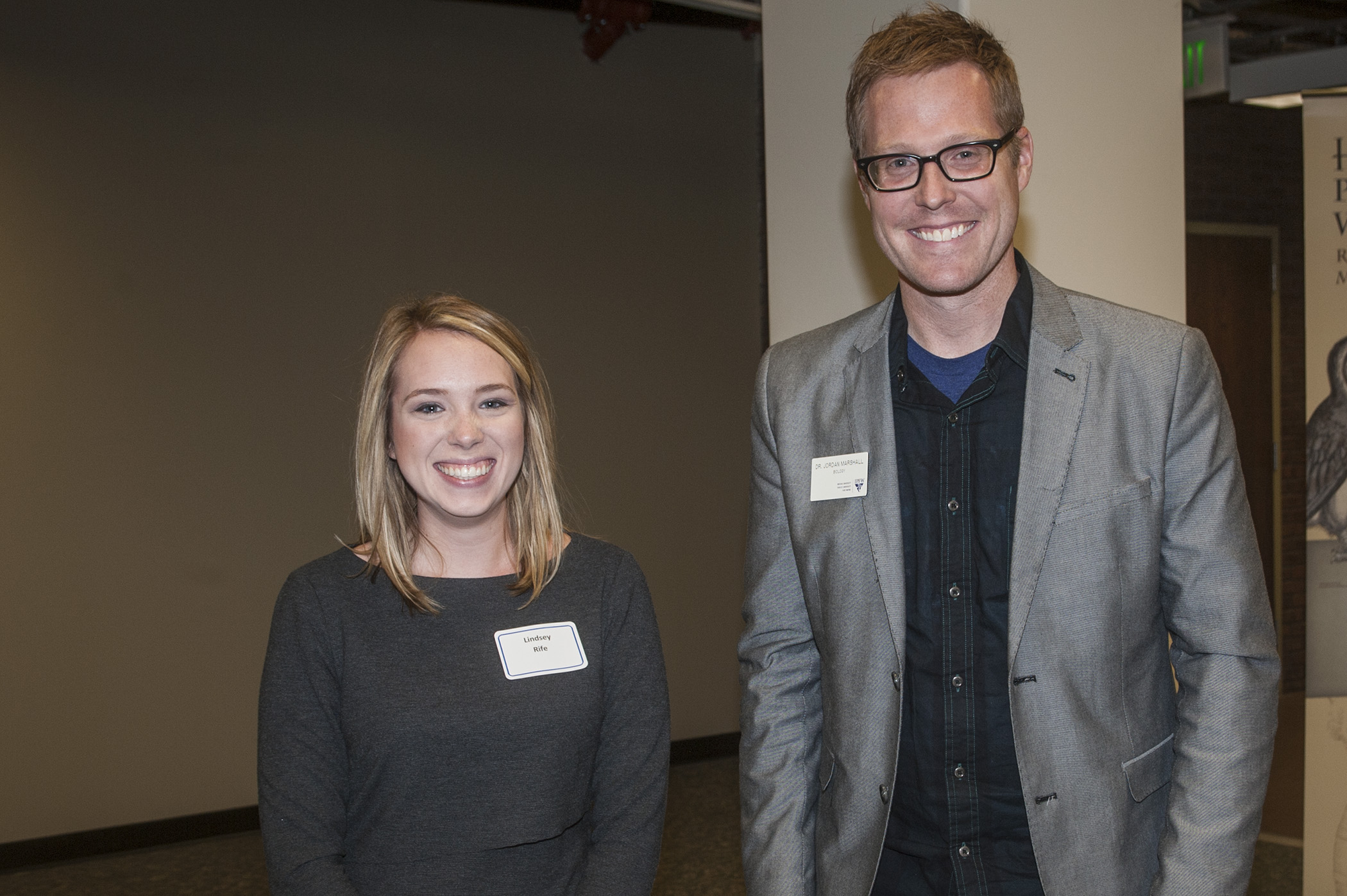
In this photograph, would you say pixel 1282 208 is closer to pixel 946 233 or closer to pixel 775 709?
pixel 946 233

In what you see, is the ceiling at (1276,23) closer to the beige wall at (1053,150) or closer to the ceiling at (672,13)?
the beige wall at (1053,150)

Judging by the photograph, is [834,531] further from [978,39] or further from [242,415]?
[242,415]

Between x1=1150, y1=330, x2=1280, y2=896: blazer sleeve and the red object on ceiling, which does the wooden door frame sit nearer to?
the red object on ceiling

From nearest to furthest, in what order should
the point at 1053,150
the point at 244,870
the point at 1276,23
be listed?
A: the point at 1053,150
the point at 244,870
the point at 1276,23

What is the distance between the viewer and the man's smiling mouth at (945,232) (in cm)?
159

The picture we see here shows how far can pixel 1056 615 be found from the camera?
154 centimetres

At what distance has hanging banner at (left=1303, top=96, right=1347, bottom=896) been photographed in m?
3.45

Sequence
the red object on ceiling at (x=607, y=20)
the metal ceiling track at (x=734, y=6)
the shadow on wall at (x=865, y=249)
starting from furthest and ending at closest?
the red object on ceiling at (x=607, y=20), the metal ceiling track at (x=734, y=6), the shadow on wall at (x=865, y=249)

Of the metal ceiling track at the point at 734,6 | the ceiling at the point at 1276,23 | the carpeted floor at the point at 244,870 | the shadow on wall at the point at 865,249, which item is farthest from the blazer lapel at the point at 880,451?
the carpeted floor at the point at 244,870

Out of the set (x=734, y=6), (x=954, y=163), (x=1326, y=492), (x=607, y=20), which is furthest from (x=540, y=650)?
(x=607, y=20)

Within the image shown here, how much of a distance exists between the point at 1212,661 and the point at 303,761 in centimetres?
129

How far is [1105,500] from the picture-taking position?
1.56 m

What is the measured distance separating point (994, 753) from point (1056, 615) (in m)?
0.21

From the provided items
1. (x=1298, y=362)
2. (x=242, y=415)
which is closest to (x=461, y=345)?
(x=242, y=415)
